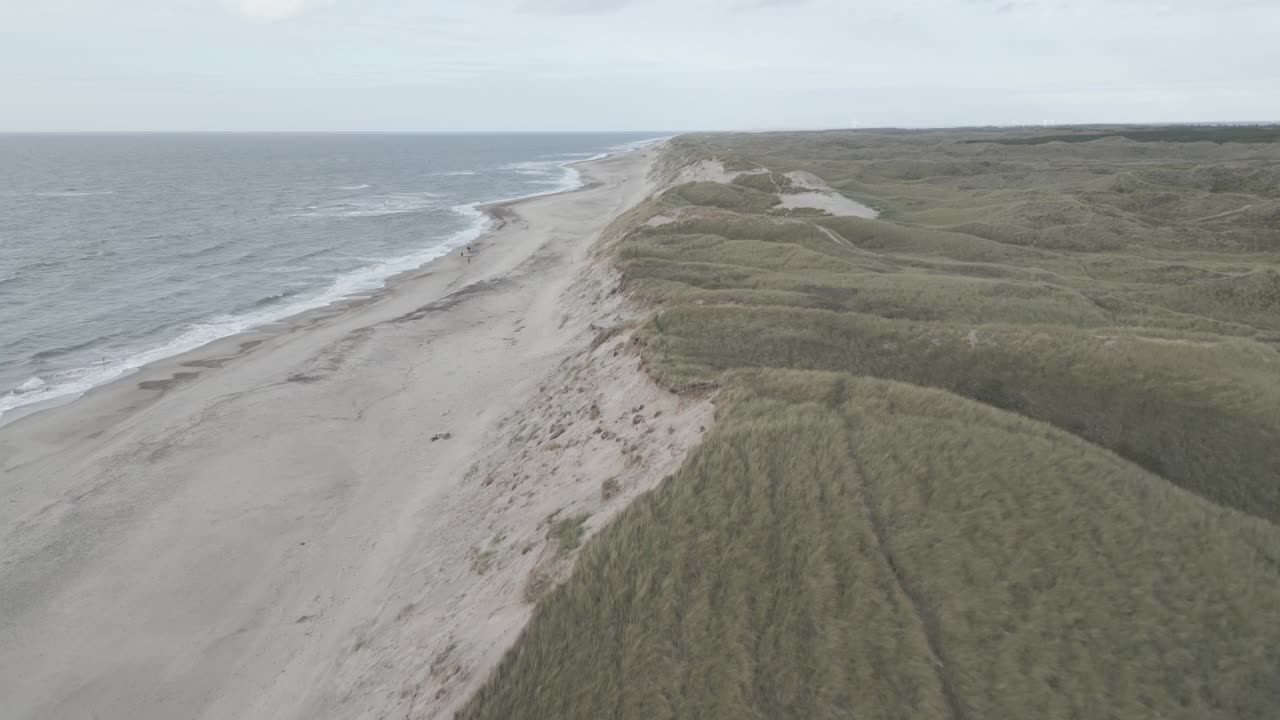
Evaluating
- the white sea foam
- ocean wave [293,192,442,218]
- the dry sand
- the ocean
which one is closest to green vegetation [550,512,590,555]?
the dry sand

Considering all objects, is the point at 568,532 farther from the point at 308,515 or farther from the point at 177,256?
the point at 177,256

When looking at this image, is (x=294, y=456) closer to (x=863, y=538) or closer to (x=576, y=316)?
(x=576, y=316)

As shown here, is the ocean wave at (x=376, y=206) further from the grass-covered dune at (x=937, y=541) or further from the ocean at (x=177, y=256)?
the grass-covered dune at (x=937, y=541)

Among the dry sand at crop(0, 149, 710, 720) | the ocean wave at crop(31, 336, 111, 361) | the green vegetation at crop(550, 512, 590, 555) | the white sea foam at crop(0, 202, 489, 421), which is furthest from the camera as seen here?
the ocean wave at crop(31, 336, 111, 361)

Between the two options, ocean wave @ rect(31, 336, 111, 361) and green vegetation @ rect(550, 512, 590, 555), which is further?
ocean wave @ rect(31, 336, 111, 361)

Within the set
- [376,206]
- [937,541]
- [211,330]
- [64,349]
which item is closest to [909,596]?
[937,541]

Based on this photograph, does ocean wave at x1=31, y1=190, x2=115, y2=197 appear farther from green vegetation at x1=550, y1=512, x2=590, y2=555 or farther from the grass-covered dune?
green vegetation at x1=550, y1=512, x2=590, y2=555

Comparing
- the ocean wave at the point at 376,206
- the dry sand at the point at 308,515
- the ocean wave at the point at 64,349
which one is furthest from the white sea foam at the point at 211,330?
the ocean wave at the point at 376,206
